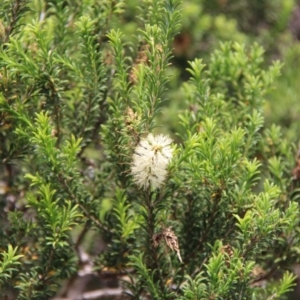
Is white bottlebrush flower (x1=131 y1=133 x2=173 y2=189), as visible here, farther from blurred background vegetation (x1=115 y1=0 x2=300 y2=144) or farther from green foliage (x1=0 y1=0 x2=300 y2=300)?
blurred background vegetation (x1=115 y1=0 x2=300 y2=144)

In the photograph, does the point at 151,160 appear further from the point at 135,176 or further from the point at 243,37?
the point at 243,37

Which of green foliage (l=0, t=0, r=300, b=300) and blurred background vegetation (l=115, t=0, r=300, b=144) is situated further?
blurred background vegetation (l=115, t=0, r=300, b=144)

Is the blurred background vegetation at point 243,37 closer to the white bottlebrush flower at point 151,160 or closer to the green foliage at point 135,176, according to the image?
the green foliage at point 135,176

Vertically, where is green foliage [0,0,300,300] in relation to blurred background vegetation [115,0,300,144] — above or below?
below

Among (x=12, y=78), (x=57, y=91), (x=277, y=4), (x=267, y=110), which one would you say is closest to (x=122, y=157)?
(x=57, y=91)

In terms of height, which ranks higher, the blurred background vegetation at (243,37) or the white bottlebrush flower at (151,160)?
the blurred background vegetation at (243,37)

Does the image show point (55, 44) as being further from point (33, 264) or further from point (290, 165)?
point (290, 165)

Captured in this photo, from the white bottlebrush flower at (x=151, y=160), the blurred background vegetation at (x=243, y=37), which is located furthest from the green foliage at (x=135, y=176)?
the blurred background vegetation at (x=243, y=37)

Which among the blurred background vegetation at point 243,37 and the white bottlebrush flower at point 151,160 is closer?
the white bottlebrush flower at point 151,160

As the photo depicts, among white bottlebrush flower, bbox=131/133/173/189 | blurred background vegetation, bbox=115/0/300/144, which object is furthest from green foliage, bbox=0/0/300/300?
blurred background vegetation, bbox=115/0/300/144
